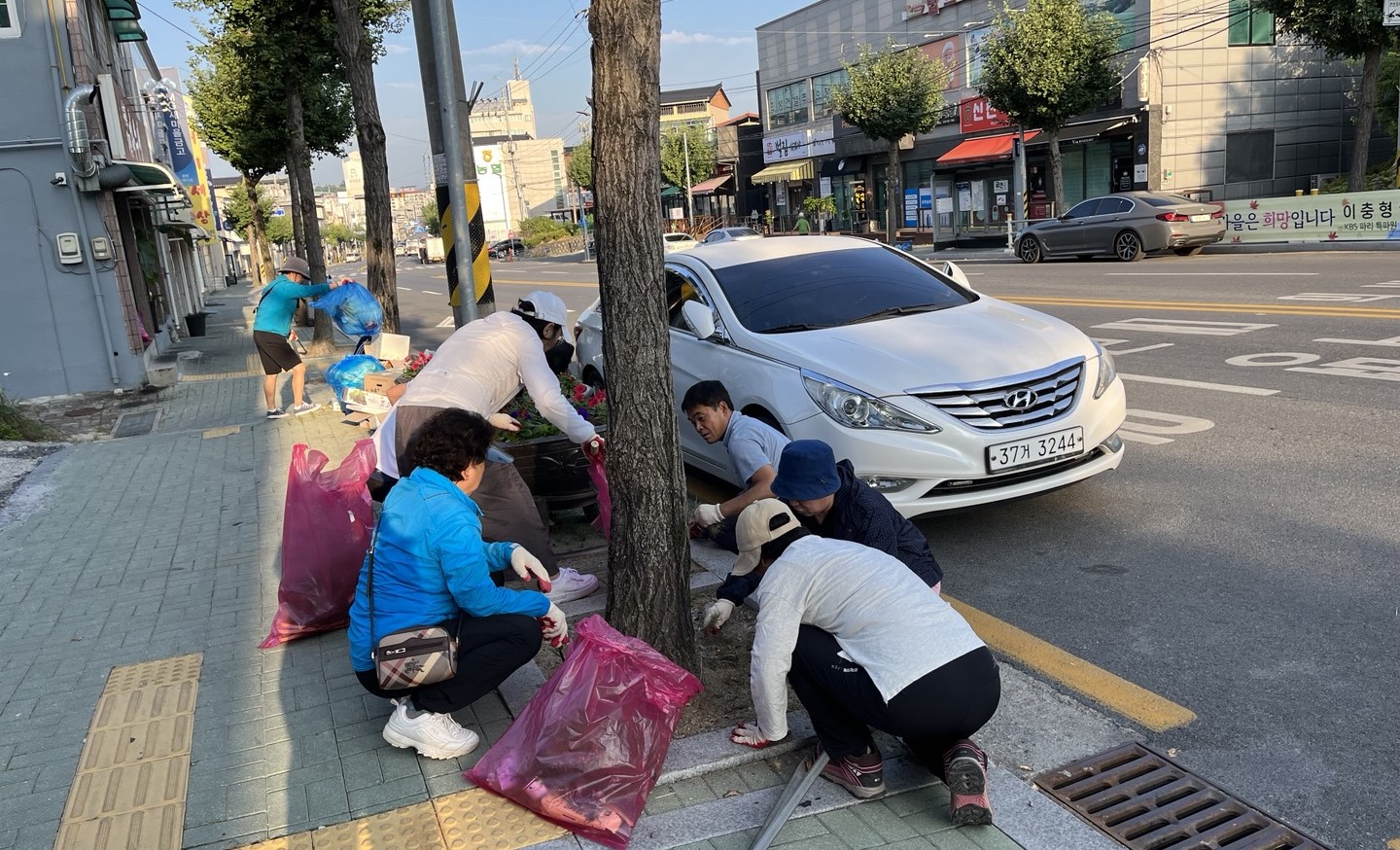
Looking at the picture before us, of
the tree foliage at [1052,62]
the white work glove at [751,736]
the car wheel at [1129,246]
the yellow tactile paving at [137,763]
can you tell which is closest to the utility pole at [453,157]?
the yellow tactile paving at [137,763]

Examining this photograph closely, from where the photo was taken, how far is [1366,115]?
2369cm

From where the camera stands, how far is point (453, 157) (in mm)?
7996

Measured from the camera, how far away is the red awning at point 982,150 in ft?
113

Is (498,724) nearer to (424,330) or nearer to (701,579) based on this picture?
(701,579)

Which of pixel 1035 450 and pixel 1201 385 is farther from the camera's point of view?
pixel 1201 385

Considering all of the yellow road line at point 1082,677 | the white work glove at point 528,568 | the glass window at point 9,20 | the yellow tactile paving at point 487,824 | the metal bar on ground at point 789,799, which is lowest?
the yellow road line at point 1082,677

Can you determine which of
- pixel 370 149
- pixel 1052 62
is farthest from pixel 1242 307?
pixel 1052 62

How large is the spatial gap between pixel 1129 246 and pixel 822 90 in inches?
1088

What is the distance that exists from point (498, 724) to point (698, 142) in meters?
58.6

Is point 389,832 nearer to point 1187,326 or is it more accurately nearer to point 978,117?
point 1187,326

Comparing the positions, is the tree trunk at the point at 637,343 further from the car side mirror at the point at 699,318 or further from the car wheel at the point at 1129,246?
the car wheel at the point at 1129,246

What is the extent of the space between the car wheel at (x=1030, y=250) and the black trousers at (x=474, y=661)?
76.0 feet

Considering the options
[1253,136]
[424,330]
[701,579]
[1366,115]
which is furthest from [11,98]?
[1253,136]

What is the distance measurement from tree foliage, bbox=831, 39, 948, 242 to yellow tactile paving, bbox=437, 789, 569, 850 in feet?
116
